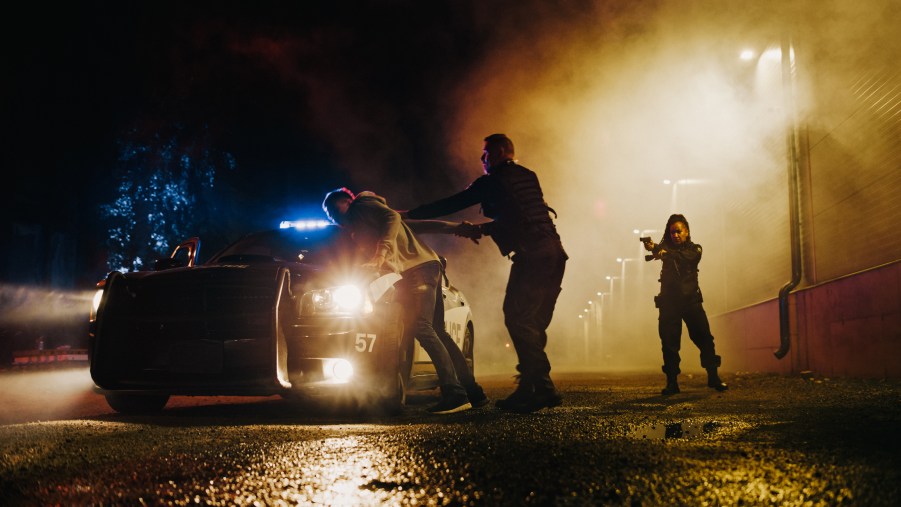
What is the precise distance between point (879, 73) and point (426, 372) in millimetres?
7557

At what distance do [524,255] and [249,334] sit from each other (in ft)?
6.18

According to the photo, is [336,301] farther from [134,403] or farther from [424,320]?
[134,403]

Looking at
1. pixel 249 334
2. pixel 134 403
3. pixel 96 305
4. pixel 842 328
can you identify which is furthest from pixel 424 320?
pixel 842 328

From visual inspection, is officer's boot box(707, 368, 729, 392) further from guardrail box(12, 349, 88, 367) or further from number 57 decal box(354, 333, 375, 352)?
guardrail box(12, 349, 88, 367)

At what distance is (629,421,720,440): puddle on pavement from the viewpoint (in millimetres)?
3479

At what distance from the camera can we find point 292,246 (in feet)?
19.7

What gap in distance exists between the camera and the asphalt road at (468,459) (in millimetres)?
2268

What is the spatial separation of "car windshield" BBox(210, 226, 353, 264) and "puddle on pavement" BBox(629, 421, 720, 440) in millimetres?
2830

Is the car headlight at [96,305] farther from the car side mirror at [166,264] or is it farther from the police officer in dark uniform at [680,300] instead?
the police officer in dark uniform at [680,300]

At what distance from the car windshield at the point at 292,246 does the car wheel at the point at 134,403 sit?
114 cm

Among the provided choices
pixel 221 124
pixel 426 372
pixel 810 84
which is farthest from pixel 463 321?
pixel 221 124

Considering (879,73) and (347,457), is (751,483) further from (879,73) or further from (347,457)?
(879,73)

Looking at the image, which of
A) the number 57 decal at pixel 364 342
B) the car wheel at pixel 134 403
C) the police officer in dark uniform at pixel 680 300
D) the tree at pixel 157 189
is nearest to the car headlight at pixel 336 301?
the number 57 decal at pixel 364 342

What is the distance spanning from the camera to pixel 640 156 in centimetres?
2103
